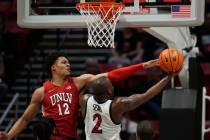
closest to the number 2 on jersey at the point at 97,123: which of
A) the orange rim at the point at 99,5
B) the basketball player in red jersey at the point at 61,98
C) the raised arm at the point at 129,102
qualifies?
the raised arm at the point at 129,102

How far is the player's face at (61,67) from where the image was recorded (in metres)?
7.25

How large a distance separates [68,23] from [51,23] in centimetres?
17

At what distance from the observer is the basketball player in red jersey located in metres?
7.07

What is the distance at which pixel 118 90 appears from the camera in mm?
10328

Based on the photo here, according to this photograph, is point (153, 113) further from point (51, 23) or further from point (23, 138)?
point (51, 23)

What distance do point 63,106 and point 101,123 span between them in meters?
0.53

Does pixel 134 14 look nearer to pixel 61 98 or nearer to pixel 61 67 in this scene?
pixel 61 67

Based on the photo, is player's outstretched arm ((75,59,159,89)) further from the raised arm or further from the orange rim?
the orange rim

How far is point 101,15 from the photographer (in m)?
7.02

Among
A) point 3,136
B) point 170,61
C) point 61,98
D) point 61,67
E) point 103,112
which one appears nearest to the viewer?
point 170,61

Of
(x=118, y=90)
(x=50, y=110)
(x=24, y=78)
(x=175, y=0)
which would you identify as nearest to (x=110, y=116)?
(x=50, y=110)

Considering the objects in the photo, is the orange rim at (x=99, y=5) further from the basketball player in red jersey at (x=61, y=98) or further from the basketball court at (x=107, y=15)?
the basketball player in red jersey at (x=61, y=98)

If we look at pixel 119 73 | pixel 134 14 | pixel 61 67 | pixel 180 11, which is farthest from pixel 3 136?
pixel 180 11

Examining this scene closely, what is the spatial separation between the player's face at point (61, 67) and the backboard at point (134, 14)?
1.36ft
